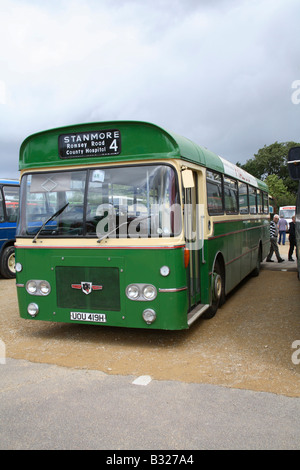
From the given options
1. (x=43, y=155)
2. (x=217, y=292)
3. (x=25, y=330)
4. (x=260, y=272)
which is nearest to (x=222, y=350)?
(x=217, y=292)

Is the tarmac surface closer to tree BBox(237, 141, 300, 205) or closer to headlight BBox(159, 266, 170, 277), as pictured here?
headlight BBox(159, 266, 170, 277)

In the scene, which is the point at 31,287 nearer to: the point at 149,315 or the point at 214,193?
the point at 149,315

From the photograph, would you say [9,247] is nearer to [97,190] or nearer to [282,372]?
[97,190]

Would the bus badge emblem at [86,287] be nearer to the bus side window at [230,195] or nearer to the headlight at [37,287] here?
the headlight at [37,287]

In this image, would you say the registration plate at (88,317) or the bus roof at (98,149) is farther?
the registration plate at (88,317)

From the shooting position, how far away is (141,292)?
5.46 m

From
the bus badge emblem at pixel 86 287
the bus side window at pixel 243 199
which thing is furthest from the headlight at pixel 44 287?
the bus side window at pixel 243 199

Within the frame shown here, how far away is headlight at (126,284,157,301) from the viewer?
5.41 metres

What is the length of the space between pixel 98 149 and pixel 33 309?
2.50 meters

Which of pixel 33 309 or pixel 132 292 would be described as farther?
pixel 33 309

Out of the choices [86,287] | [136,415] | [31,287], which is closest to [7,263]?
[31,287]

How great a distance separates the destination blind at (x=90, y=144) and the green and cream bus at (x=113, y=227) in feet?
0.05

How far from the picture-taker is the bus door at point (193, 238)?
5879 millimetres

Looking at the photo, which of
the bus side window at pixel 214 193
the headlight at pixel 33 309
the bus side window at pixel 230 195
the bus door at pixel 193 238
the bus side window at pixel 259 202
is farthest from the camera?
the bus side window at pixel 259 202
